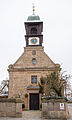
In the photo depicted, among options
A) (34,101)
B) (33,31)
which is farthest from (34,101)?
(33,31)

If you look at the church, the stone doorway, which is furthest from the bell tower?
the stone doorway

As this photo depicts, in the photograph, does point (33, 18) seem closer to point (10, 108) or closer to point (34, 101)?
point (34, 101)

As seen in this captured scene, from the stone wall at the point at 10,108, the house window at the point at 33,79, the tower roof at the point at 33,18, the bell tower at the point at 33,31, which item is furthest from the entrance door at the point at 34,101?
the tower roof at the point at 33,18

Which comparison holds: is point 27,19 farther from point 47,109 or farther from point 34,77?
point 47,109

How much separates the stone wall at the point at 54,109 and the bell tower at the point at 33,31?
54.0 feet

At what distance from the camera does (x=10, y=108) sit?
49.7 feet

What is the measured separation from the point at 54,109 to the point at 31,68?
13.6m

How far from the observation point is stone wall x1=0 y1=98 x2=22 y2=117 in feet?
49.3

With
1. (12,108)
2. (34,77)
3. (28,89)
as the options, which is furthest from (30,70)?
(12,108)

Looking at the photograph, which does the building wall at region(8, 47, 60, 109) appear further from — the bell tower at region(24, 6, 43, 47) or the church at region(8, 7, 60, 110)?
the bell tower at region(24, 6, 43, 47)

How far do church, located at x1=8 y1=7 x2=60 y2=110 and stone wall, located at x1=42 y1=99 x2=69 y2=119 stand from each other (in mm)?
11028

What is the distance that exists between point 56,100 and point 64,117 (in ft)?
5.28

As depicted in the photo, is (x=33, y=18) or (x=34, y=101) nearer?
(x=34, y=101)

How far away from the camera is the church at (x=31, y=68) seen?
2606 cm
